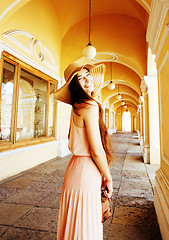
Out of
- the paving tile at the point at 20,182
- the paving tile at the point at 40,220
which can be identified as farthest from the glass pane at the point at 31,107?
the paving tile at the point at 40,220

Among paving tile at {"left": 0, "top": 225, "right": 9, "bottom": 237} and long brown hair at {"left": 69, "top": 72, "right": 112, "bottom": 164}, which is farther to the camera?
paving tile at {"left": 0, "top": 225, "right": 9, "bottom": 237}

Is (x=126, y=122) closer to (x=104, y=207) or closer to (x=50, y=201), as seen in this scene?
(x=50, y=201)

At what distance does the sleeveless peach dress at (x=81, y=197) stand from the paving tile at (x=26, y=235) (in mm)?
835

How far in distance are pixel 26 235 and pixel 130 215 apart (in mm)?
1398

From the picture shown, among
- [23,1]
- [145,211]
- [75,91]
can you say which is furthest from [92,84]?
[23,1]

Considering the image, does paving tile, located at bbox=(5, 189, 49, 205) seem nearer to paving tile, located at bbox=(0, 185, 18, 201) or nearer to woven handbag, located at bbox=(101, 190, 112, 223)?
paving tile, located at bbox=(0, 185, 18, 201)

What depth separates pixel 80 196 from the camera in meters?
1.00

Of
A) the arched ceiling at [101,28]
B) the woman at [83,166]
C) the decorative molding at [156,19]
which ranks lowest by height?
the woman at [83,166]

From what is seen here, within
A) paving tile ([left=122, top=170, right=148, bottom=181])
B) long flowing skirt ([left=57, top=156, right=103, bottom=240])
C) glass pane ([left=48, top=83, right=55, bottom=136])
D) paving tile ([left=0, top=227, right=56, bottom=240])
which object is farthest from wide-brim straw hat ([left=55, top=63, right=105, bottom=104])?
glass pane ([left=48, top=83, right=55, bottom=136])

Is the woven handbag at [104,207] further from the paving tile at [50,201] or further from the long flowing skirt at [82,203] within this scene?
the paving tile at [50,201]

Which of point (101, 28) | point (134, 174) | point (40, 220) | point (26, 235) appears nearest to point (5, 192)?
point (40, 220)

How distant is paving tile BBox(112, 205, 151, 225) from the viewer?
202 centimetres

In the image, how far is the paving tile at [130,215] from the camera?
2018 mm

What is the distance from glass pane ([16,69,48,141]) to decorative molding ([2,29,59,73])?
23.5 inches
